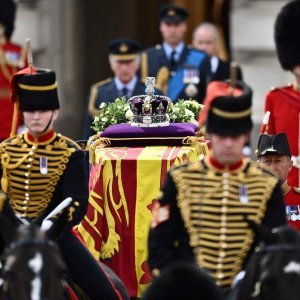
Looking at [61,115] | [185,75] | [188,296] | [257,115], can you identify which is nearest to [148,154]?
[188,296]

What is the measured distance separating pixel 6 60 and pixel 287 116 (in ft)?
16.4

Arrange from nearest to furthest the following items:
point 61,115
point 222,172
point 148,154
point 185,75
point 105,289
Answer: point 222,172
point 105,289
point 148,154
point 185,75
point 61,115

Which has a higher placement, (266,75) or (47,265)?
(47,265)

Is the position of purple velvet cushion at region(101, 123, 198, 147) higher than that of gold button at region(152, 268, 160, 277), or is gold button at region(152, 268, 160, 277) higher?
gold button at region(152, 268, 160, 277)

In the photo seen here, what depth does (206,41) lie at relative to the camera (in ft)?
64.5

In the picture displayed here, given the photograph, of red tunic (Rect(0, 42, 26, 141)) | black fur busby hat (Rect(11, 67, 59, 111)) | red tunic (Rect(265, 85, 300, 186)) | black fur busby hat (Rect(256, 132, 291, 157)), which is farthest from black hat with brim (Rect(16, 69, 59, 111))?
red tunic (Rect(0, 42, 26, 141))

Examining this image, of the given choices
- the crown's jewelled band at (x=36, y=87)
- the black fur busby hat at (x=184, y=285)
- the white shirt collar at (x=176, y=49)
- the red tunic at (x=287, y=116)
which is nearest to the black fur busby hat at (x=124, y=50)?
the white shirt collar at (x=176, y=49)

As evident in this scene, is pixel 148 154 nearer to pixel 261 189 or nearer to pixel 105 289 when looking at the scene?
pixel 105 289

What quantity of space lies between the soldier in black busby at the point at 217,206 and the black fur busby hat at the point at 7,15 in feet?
28.4

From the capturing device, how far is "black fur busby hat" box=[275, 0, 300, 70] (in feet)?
47.4

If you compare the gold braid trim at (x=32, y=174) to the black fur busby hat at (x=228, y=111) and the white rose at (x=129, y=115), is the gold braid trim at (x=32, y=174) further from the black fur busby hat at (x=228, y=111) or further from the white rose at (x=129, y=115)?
the white rose at (x=129, y=115)

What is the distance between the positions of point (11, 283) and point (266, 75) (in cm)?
1258

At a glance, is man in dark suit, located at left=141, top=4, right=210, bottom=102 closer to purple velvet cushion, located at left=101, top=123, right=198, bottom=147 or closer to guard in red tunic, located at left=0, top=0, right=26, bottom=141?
guard in red tunic, located at left=0, top=0, right=26, bottom=141

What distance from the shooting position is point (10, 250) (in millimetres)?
9281
